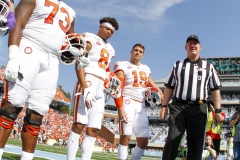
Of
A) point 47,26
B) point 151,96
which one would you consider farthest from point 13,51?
point 151,96

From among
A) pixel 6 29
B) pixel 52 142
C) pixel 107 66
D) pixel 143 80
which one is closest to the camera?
pixel 6 29

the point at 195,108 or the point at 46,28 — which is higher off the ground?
the point at 46,28

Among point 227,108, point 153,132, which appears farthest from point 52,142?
point 227,108

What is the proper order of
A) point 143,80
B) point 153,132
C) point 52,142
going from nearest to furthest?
point 143,80, point 52,142, point 153,132

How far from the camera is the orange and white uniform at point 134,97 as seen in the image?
6090 millimetres

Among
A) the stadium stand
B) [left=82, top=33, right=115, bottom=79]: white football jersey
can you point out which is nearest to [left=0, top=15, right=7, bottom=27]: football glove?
[left=82, top=33, right=115, bottom=79]: white football jersey

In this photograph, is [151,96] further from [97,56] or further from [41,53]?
[41,53]

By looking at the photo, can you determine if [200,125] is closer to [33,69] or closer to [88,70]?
[88,70]

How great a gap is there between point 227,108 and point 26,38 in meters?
56.7

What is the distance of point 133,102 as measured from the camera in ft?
20.4

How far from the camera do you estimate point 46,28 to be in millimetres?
3561

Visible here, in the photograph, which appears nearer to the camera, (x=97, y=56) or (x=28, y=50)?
(x=28, y=50)

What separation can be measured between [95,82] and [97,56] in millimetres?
442

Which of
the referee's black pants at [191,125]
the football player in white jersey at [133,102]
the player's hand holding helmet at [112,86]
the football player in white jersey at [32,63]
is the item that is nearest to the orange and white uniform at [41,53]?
the football player in white jersey at [32,63]
